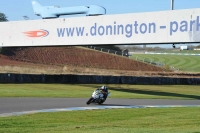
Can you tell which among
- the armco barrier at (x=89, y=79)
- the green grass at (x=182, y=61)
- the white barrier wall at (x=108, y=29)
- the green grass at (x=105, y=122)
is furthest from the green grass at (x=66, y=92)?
the green grass at (x=182, y=61)

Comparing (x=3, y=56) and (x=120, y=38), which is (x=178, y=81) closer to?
(x=120, y=38)

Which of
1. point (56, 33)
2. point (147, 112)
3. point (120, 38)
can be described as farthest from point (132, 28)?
point (147, 112)

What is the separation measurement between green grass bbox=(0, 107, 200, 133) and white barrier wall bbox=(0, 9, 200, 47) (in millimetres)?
7865

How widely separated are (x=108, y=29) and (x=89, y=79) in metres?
9.42

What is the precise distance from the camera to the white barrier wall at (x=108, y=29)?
25406mm

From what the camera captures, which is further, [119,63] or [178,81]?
[119,63]

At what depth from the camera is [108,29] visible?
2867cm

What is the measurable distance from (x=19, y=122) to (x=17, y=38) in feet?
68.0

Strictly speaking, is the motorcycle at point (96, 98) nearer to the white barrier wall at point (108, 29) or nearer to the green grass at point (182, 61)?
the white barrier wall at point (108, 29)

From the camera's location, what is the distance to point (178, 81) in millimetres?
43375

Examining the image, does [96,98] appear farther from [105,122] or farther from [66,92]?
[66,92]

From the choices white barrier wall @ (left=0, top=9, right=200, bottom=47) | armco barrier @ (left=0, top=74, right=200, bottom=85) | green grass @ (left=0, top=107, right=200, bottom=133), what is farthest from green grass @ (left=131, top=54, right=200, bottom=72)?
green grass @ (left=0, top=107, right=200, bottom=133)

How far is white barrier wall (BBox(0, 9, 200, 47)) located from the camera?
25.4m

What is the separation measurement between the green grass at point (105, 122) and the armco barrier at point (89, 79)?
16164 millimetres
